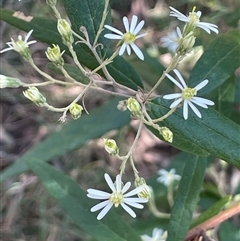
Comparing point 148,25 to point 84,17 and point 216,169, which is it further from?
point 84,17

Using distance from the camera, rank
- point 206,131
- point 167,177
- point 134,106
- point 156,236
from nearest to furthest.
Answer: point 134,106
point 206,131
point 156,236
point 167,177

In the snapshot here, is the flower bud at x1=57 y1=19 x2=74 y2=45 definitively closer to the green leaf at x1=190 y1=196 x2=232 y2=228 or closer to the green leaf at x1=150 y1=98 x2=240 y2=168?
the green leaf at x1=150 y1=98 x2=240 y2=168

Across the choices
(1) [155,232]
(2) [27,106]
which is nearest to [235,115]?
(1) [155,232]

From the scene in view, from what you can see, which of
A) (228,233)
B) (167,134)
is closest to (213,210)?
(228,233)

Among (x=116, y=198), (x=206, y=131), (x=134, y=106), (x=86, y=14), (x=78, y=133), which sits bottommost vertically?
(x=116, y=198)

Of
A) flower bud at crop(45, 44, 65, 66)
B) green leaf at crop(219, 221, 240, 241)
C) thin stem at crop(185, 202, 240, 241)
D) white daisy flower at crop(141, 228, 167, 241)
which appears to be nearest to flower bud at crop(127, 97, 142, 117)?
flower bud at crop(45, 44, 65, 66)

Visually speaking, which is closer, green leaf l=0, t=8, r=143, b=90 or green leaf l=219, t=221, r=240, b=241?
green leaf l=0, t=8, r=143, b=90

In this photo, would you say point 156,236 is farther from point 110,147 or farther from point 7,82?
point 7,82
